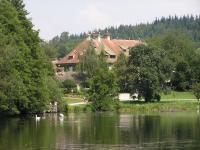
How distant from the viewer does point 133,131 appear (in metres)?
50.8

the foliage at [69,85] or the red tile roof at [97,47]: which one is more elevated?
the red tile roof at [97,47]

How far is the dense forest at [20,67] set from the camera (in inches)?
2564

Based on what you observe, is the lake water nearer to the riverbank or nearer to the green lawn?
the riverbank

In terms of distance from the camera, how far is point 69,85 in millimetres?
117000

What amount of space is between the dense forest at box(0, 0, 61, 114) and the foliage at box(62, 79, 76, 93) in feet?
107

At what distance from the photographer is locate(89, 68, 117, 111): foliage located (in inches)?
3509

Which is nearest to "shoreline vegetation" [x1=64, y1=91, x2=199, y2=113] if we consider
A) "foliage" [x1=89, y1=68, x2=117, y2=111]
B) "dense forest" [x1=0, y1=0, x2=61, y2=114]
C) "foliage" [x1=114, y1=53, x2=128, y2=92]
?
"foliage" [x1=89, y1=68, x2=117, y2=111]

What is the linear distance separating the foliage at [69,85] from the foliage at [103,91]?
81.6 feet

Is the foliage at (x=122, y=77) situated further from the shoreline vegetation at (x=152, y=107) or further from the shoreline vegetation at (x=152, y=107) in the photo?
the shoreline vegetation at (x=152, y=107)

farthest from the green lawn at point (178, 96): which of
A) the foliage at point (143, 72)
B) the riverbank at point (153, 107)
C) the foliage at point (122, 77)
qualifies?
the riverbank at point (153, 107)

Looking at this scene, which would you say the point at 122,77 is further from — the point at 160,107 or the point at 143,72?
the point at 160,107

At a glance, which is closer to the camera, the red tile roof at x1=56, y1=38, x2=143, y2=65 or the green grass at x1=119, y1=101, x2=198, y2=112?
the green grass at x1=119, y1=101, x2=198, y2=112

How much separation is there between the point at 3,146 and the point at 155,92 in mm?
61526

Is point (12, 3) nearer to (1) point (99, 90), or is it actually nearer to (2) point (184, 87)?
(1) point (99, 90)
